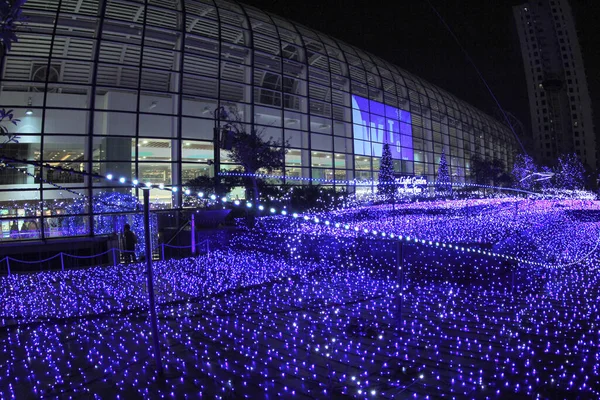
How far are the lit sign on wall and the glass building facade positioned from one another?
23cm

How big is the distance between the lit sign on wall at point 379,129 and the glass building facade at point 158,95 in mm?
234

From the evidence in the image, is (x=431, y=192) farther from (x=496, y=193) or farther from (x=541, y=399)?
(x=541, y=399)

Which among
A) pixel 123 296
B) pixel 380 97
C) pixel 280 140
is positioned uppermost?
pixel 380 97

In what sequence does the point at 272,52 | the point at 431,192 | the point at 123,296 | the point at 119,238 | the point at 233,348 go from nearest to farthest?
the point at 233,348
the point at 123,296
the point at 119,238
the point at 272,52
the point at 431,192

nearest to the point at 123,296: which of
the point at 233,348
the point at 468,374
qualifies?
the point at 233,348

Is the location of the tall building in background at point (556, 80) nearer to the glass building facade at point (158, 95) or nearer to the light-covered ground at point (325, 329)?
the glass building facade at point (158, 95)

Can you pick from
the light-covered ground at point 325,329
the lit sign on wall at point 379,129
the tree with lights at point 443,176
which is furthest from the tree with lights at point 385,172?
the light-covered ground at point 325,329

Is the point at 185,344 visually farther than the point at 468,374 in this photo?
Yes

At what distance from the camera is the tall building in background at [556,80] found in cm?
10850

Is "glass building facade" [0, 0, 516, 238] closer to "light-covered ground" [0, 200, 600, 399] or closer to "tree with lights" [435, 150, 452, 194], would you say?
"light-covered ground" [0, 200, 600, 399]

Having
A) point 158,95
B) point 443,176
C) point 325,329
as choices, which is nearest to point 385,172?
point 443,176

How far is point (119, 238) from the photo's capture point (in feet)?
52.7

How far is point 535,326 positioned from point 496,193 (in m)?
47.0

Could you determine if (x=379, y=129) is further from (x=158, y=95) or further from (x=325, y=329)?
(x=325, y=329)
